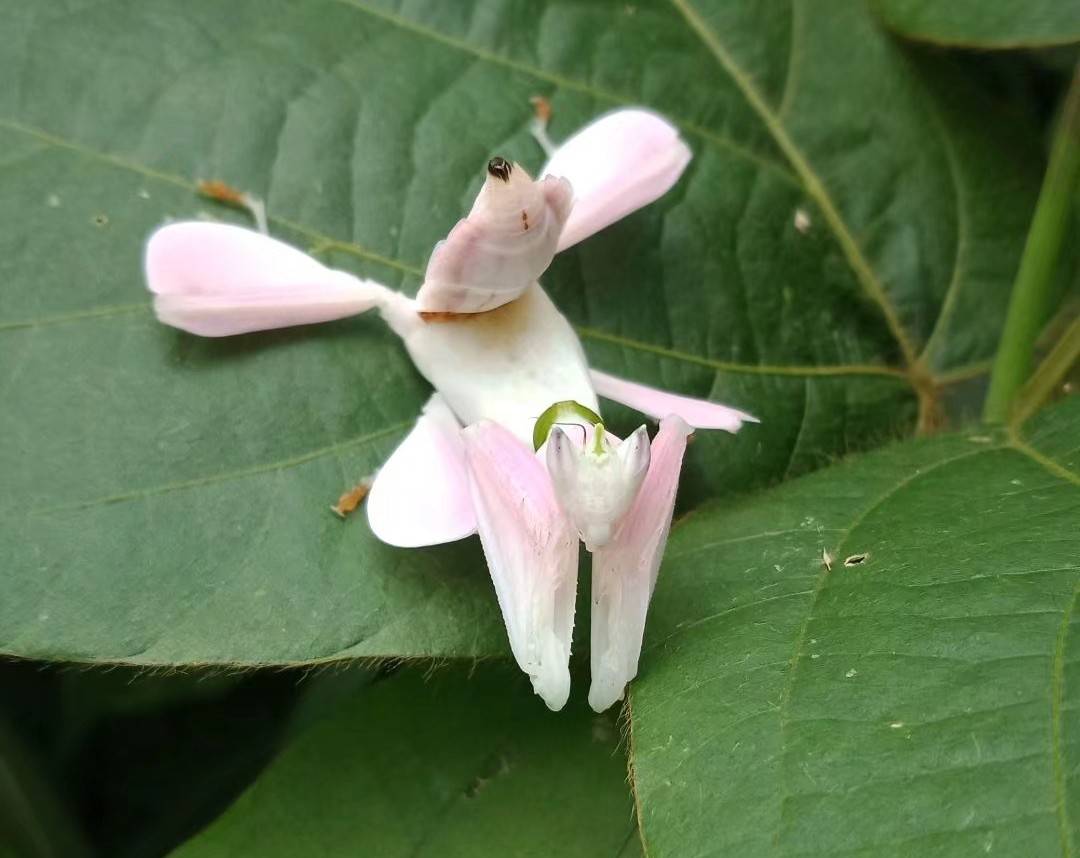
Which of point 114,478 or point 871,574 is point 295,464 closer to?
point 114,478

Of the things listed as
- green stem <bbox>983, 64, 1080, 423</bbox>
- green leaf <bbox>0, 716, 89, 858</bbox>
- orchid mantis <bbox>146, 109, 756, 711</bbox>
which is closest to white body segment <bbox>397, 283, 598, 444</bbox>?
orchid mantis <bbox>146, 109, 756, 711</bbox>

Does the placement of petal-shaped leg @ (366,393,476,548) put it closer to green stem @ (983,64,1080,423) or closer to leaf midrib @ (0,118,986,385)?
leaf midrib @ (0,118,986,385)

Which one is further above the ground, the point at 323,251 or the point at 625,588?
the point at 323,251

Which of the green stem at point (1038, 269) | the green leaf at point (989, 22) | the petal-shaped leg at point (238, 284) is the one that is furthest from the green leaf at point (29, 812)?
the green leaf at point (989, 22)

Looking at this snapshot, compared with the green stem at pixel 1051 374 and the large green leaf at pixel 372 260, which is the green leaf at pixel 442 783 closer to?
the large green leaf at pixel 372 260

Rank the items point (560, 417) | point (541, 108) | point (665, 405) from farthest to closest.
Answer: point (541, 108)
point (665, 405)
point (560, 417)

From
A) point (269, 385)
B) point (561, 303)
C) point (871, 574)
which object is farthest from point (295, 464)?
point (871, 574)

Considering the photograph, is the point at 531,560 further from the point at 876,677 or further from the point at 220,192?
the point at 220,192

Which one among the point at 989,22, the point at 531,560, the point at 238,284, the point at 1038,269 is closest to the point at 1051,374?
the point at 1038,269
